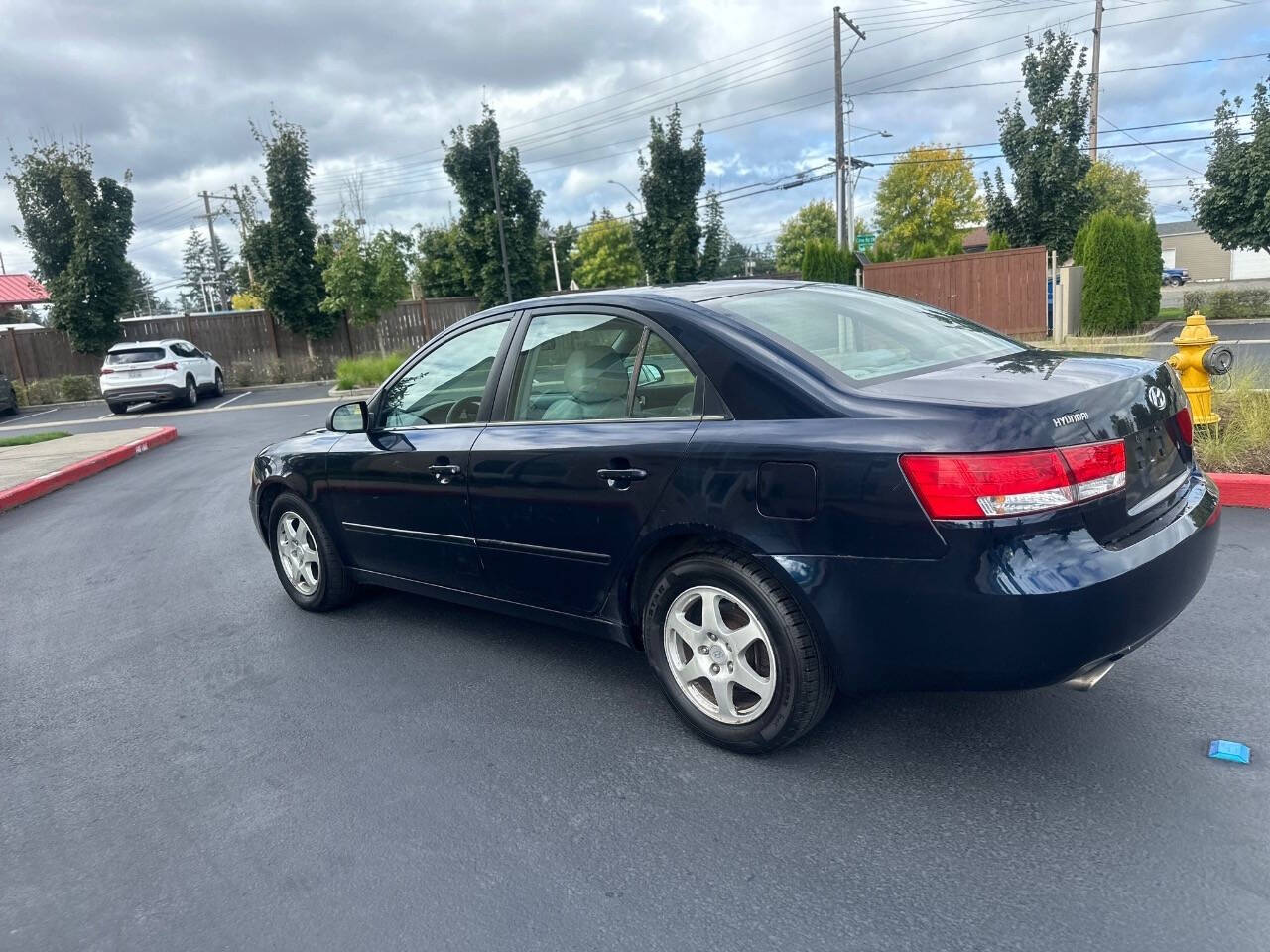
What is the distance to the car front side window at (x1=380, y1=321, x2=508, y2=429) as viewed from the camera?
13.4 ft

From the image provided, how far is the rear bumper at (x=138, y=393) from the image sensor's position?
813 inches

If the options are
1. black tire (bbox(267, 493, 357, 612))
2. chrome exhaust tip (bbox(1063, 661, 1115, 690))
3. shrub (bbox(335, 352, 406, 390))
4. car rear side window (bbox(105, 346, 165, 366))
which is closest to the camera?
chrome exhaust tip (bbox(1063, 661, 1115, 690))

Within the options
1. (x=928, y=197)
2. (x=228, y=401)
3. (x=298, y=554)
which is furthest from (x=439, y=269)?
(x=298, y=554)

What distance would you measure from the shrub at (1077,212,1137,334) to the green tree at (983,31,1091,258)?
3.32 metres

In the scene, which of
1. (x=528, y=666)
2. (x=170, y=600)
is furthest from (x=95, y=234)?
(x=528, y=666)

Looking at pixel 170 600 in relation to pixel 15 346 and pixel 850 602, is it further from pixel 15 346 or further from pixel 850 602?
pixel 15 346

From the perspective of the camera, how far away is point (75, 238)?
25.1 metres

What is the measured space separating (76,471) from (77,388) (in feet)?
57.7

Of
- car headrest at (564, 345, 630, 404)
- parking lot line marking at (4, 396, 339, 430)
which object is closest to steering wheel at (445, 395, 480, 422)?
car headrest at (564, 345, 630, 404)

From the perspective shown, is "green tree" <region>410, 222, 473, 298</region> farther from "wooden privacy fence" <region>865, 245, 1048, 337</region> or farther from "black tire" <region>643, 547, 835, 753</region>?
"black tire" <region>643, 547, 835, 753</region>

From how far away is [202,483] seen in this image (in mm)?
10047

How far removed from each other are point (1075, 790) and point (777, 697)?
3.21ft

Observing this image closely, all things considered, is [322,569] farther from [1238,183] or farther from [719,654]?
[1238,183]

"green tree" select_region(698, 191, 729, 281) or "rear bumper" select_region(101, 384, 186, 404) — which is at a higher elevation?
"green tree" select_region(698, 191, 729, 281)
